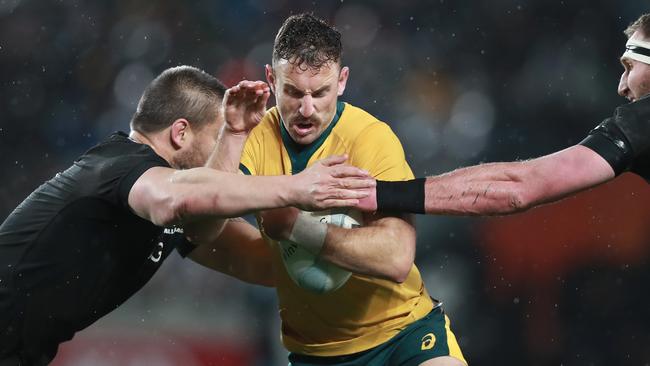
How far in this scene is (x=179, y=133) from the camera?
439cm

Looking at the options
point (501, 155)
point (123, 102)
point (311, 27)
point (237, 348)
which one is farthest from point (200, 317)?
point (311, 27)

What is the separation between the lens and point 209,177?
3.54 meters

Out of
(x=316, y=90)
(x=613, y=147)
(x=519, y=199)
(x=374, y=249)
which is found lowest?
(x=374, y=249)

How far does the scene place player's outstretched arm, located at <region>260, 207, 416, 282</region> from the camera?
3869mm

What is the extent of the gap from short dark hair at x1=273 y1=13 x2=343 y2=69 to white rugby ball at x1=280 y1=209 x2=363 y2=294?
70 centimetres

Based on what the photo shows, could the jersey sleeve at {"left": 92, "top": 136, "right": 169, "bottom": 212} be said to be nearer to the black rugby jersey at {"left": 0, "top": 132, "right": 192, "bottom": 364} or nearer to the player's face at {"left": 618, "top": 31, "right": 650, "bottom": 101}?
the black rugby jersey at {"left": 0, "top": 132, "right": 192, "bottom": 364}

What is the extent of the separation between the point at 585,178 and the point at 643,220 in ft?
13.4

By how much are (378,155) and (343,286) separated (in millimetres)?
654

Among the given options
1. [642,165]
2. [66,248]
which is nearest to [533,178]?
[642,165]

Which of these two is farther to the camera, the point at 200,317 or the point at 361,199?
the point at 200,317

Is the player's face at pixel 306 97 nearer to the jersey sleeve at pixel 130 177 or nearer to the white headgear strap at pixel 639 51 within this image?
the jersey sleeve at pixel 130 177

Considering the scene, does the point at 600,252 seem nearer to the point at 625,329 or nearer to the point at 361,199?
the point at 625,329

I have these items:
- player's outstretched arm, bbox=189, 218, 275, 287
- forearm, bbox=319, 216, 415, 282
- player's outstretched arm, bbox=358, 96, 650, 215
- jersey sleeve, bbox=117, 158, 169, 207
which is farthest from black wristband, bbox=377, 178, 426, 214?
player's outstretched arm, bbox=189, 218, 275, 287

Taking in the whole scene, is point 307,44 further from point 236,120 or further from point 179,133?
point 179,133
